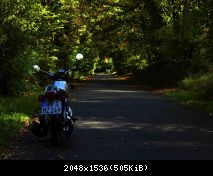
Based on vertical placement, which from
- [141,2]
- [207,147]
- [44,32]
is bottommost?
[207,147]

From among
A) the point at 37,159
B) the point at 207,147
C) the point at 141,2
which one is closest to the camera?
the point at 37,159

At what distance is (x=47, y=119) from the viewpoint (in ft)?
36.2

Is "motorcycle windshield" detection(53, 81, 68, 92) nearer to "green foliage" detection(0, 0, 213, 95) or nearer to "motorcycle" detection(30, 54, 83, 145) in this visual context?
"motorcycle" detection(30, 54, 83, 145)

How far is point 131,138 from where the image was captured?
39.3 ft

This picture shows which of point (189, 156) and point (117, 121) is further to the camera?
point (117, 121)

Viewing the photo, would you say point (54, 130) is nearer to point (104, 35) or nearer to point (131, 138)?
point (131, 138)

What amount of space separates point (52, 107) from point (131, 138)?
2.26 meters

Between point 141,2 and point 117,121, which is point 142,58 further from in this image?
point 117,121

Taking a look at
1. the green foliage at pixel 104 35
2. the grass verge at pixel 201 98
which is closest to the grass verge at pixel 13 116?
the green foliage at pixel 104 35

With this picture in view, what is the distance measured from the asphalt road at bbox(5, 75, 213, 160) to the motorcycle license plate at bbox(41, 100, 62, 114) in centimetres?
75

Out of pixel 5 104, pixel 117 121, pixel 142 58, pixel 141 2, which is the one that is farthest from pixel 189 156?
pixel 142 58

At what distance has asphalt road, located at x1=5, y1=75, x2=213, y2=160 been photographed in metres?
9.91

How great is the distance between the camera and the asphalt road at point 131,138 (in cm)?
991

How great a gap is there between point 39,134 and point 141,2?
30.3m
